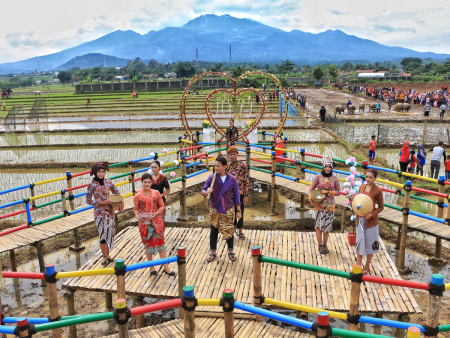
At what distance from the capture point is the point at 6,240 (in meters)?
6.75

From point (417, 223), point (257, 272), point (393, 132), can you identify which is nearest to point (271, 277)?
point (257, 272)

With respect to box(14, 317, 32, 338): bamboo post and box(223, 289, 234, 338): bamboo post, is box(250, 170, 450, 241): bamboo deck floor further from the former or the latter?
box(14, 317, 32, 338): bamboo post

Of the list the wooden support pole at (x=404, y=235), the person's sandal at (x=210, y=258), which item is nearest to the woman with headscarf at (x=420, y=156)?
the wooden support pole at (x=404, y=235)

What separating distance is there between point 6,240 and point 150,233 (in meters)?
3.02

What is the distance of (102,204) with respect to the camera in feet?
19.2

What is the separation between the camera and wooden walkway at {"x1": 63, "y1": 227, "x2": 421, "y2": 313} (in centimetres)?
489

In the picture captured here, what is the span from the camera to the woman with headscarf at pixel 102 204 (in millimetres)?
5809

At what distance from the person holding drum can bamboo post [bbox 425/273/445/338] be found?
6.70 feet

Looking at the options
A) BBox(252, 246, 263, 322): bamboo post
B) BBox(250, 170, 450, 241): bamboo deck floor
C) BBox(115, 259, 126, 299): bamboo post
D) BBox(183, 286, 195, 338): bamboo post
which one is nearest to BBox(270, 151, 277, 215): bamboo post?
BBox(250, 170, 450, 241): bamboo deck floor

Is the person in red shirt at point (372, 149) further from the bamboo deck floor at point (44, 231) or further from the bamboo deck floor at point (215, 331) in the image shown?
the bamboo deck floor at point (215, 331)

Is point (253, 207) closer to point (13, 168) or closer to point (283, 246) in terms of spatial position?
point (283, 246)

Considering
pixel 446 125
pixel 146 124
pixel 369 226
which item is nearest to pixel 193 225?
pixel 369 226

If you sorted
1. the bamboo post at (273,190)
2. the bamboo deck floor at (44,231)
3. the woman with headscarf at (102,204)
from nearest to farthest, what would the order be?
the woman with headscarf at (102,204), the bamboo deck floor at (44,231), the bamboo post at (273,190)

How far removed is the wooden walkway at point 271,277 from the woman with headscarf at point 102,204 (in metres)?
0.39
